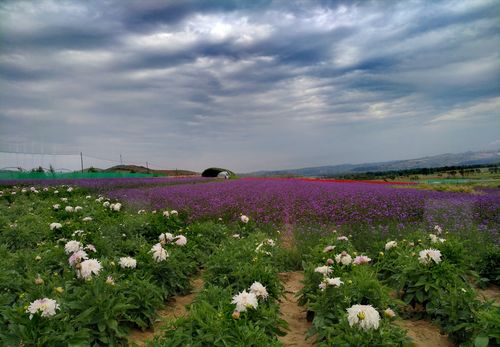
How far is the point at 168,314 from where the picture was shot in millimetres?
4141

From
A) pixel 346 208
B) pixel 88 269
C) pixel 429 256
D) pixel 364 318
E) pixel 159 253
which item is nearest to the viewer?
pixel 364 318

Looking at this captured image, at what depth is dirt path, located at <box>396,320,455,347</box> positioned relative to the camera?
11.2 feet

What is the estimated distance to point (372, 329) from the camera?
253 centimetres

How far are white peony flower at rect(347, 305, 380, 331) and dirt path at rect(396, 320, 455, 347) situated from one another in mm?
1171

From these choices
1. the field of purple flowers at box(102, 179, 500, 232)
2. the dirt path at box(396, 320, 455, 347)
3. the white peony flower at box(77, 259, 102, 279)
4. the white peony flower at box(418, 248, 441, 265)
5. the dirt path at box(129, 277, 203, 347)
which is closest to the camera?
the white peony flower at box(77, 259, 102, 279)

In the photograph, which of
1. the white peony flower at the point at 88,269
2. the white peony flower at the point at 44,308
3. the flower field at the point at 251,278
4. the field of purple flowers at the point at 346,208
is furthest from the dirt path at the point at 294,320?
the field of purple flowers at the point at 346,208

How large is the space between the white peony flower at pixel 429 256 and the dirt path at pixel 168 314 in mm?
2401

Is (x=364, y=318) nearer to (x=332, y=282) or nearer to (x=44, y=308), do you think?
(x=332, y=282)

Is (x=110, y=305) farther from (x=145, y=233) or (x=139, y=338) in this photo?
(x=145, y=233)

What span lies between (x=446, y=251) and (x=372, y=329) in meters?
2.15

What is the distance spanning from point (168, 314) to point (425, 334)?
262 centimetres

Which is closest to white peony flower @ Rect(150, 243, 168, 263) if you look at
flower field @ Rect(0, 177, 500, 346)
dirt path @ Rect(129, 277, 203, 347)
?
flower field @ Rect(0, 177, 500, 346)

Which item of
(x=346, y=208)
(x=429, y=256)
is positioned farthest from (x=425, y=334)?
(x=346, y=208)

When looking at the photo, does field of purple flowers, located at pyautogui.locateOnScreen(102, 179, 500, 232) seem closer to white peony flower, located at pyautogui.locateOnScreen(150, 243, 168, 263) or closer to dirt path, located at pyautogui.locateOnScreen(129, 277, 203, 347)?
dirt path, located at pyautogui.locateOnScreen(129, 277, 203, 347)
